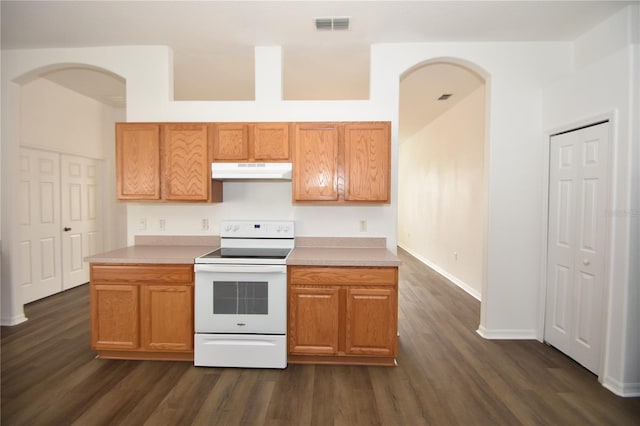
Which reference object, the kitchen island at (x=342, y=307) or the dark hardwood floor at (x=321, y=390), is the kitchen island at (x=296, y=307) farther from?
the dark hardwood floor at (x=321, y=390)

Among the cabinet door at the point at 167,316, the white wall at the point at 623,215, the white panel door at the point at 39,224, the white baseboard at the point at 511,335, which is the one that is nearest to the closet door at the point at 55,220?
the white panel door at the point at 39,224

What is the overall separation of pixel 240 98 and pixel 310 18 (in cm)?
231

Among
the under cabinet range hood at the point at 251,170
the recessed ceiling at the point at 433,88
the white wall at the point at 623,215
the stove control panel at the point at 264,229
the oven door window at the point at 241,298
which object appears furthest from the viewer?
the recessed ceiling at the point at 433,88

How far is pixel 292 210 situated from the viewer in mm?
3336

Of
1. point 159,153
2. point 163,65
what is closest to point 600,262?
point 159,153

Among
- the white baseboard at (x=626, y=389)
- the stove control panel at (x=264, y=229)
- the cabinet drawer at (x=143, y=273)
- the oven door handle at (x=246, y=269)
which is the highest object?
the stove control panel at (x=264, y=229)

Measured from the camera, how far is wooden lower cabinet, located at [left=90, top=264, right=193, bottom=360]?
2.74 m

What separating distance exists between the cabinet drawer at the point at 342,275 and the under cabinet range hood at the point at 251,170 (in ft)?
2.71

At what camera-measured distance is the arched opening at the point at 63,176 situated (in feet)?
13.7

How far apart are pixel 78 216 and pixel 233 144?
137 inches

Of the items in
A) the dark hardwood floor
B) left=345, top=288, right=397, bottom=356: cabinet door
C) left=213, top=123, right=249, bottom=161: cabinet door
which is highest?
left=213, top=123, right=249, bottom=161: cabinet door

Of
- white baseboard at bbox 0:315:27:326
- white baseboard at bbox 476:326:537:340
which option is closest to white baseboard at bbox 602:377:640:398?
white baseboard at bbox 476:326:537:340

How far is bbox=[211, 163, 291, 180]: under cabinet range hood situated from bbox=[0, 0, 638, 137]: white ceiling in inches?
46.9

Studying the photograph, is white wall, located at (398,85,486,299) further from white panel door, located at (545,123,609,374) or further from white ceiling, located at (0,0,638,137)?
white ceiling, located at (0,0,638,137)
